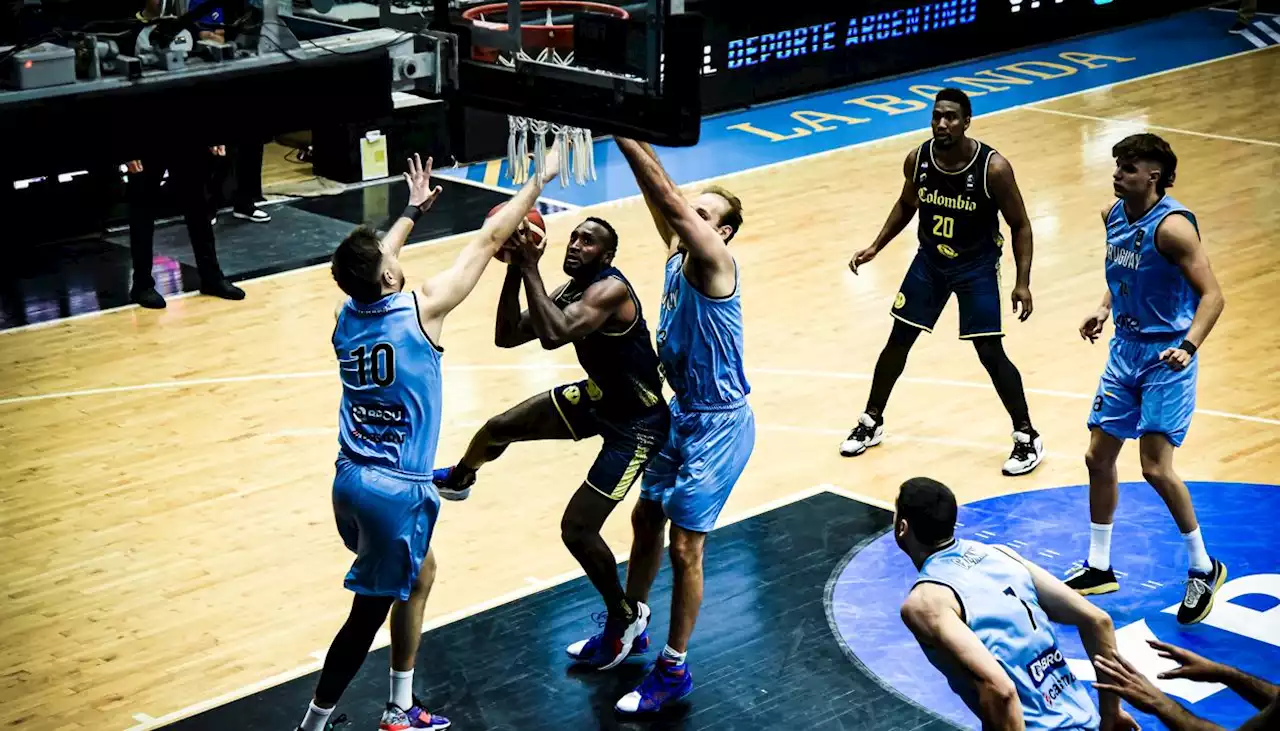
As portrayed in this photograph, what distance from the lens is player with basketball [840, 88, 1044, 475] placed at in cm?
853

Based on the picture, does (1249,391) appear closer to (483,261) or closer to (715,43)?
(483,261)

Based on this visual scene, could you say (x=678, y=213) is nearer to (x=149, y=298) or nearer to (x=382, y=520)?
(x=382, y=520)

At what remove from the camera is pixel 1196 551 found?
23.2 feet

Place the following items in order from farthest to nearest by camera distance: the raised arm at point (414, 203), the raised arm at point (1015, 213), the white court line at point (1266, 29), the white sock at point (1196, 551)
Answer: the white court line at point (1266, 29)
the raised arm at point (1015, 213)
the white sock at point (1196, 551)
the raised arm at point (414, 203)

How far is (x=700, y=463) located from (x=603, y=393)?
50 cm

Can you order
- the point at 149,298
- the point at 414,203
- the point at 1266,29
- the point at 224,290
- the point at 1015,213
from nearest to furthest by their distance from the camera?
1. the point at 414,203
2. the point at 1015,213
3. the point at 149,298
4. the point at 224,290
5. the point at 1266,29

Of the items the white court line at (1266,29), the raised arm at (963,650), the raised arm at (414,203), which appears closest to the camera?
the raised arm at (963,650)

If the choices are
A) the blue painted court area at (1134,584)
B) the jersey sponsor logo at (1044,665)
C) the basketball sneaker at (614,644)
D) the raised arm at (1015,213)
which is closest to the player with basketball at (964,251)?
the raised arm at (1015,213)

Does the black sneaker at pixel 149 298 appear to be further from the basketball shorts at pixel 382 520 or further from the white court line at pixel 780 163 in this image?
the basketball shorts at pixel 382 520

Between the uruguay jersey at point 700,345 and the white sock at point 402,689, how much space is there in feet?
4.66

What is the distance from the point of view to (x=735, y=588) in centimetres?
744

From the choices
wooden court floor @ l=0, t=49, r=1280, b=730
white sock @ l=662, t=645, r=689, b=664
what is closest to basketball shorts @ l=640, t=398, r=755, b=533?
white sock @ l=662, t=645, r=689, b=664

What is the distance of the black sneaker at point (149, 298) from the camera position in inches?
456

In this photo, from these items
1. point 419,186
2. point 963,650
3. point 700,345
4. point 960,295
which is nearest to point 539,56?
point 419,186
